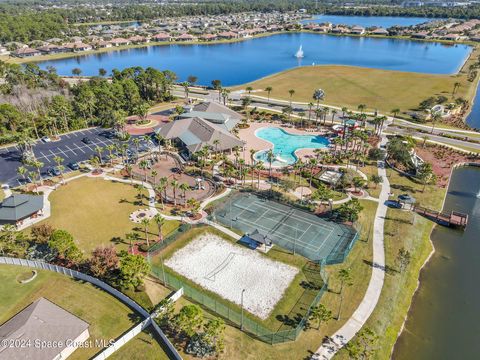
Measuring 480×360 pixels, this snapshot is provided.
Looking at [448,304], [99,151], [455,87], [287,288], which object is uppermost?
[455,87]

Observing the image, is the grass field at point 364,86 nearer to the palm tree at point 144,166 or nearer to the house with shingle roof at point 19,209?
the palm tree at point 144,166

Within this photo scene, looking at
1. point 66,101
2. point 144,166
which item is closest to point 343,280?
point 144,166

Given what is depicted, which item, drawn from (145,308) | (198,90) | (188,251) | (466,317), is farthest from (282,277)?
(198,90)

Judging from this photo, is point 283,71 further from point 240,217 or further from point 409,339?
point 409,339

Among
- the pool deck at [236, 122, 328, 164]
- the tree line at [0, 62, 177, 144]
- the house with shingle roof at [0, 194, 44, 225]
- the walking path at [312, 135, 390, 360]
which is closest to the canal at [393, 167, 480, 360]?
the walking path at [312, 135, 390, 360]

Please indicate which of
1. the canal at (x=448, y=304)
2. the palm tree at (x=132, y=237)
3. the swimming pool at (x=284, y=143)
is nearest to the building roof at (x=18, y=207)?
the palm tree at (x=132, y=237)

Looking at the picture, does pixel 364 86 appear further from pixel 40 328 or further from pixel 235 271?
pixel 40 328
